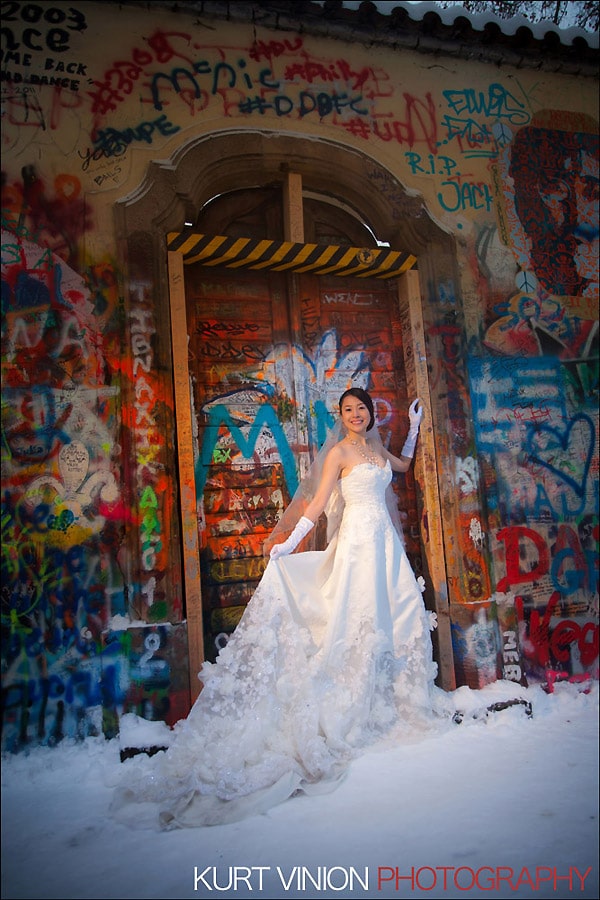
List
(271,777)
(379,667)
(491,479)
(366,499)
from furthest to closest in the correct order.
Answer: (491,479), (366,499), (379,667), (271,777)

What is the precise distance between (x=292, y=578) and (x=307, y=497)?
2.06ft

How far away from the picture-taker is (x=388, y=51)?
532cm

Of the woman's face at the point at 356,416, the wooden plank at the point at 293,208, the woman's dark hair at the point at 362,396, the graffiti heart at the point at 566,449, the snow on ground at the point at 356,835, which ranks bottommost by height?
the snow on ground at the point at 356,835

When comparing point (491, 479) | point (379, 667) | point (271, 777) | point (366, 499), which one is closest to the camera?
point (271, 777)

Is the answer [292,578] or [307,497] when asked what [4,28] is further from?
[292,578]

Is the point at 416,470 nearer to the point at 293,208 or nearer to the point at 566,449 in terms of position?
the point at 566,449

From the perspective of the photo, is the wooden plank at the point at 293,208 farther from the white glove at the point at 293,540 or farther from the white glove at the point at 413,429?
the white glove at the point at 293,540

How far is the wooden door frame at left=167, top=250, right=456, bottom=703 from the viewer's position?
448 cm

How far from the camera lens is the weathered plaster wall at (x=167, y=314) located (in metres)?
4.23

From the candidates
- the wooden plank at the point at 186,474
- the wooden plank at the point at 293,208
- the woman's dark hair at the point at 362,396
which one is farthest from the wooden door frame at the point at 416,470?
the wooden plank at the point at 293,208

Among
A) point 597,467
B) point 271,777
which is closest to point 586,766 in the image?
point 271,777

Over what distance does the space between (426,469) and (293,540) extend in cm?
132

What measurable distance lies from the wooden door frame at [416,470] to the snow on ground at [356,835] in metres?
0.87

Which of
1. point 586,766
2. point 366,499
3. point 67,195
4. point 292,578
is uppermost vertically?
point 67,195
